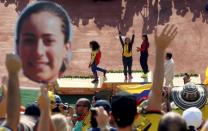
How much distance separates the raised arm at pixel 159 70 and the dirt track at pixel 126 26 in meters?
13.9

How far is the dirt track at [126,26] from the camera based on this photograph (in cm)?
2034

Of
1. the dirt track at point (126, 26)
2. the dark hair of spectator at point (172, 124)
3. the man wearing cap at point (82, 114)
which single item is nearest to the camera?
the dark hair of spectator at point (172, 124)

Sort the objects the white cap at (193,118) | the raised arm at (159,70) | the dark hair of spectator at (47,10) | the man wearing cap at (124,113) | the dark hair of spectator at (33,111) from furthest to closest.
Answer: the dark hair of spectator at (47,10)
the white cap at (193,118)
the dark hair of spectator at (33,111)
the raised arm at (159,70)
the man wearing cap at (124,113)

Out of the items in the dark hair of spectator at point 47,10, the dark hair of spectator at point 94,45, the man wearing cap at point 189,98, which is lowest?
the man wearing cap at point 189,98

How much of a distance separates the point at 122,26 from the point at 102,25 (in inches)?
28.3

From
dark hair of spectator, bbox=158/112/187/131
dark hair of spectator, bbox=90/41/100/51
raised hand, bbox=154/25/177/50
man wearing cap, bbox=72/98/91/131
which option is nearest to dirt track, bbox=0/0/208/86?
dark hair of spectator, bbox=90/41/100/51

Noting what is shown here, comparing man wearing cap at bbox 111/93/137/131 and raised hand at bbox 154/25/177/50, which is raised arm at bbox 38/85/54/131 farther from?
raised hand at bbox 154/25/177/50

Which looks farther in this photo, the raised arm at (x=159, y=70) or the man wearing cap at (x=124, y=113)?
the raised arm at (x=159, y=70)

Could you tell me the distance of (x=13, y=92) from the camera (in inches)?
200

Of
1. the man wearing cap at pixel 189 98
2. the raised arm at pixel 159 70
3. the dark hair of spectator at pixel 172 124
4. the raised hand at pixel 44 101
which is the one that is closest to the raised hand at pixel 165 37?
the raised arm at pixel 159 70

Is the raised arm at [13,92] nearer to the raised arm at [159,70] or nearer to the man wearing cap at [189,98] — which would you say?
the raised arm at [159,70]

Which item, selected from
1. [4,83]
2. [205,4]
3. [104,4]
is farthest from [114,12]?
[4,83]

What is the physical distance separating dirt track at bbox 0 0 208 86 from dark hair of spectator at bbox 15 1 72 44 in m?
12.8

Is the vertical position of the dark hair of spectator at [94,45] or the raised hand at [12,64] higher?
the dark hair of spectator at [94,45]
